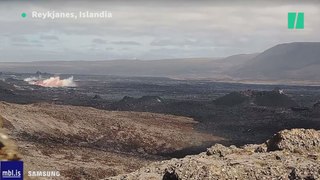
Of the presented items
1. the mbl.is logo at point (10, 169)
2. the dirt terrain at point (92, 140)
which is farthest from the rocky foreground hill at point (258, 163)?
the dirt terrain at point (92, 140)

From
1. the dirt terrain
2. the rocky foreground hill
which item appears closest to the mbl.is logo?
the rocky foreground hill

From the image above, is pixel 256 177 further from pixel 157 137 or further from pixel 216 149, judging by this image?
pixel 157 137

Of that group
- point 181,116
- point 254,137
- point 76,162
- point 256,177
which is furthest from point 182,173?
point 181,116

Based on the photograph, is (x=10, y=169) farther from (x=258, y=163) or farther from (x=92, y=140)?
(x=92, y=140)

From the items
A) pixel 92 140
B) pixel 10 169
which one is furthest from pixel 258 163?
pixel 92 140

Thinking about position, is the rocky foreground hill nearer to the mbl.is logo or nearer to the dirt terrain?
the mbl.is logo
